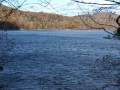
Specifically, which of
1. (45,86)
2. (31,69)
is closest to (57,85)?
(45,86)

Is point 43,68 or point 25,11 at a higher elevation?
point 25,11

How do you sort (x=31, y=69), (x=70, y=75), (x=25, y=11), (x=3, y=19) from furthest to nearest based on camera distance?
1. (x=31, y=69)
2. (x=70, y=75)
3. (x=3, y=19)
4. (x=25, y=11)

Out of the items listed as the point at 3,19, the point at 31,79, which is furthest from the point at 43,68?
the point at 3,19

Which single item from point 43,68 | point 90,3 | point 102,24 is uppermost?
point 90,3

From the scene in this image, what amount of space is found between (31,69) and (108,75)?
820 centimetres

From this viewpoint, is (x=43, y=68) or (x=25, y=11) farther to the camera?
(x=43, y=68)

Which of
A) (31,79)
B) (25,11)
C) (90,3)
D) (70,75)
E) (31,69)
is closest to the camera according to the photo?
(90,3)

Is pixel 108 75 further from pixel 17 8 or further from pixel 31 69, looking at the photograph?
pixel 17 8

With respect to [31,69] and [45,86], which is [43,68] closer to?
[31,69]

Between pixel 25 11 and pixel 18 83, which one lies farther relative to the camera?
pixel 18 83

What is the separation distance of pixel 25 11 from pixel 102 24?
1045 millimetres

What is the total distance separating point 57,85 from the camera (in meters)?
19.2

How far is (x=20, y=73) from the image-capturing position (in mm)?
24328

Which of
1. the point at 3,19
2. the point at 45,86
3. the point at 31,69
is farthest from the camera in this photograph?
the point at 31,69
